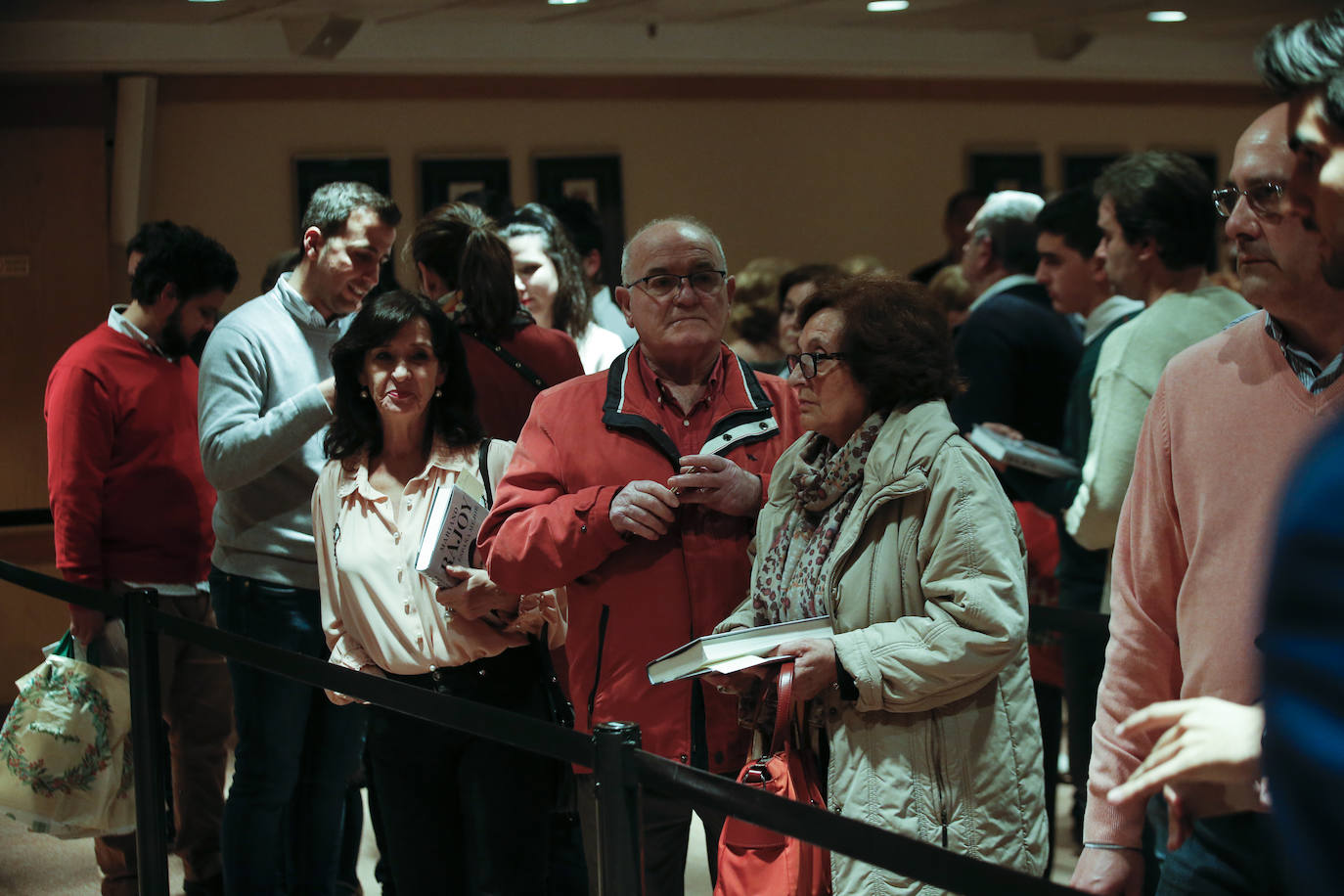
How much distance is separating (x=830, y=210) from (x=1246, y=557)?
660 cm

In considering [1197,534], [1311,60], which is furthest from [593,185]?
[1311,60]

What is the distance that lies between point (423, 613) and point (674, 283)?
831 mm

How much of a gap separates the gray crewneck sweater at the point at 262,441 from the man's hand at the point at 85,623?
1.87ft

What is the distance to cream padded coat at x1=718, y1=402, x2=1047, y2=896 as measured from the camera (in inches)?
79.2

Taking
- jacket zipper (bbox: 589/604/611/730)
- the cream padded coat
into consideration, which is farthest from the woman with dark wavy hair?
the cream padded coat

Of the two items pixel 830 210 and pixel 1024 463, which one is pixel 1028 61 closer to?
pixel 830 210

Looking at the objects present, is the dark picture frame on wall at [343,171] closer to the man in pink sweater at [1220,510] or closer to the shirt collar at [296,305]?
the shirt collar at [296,305]

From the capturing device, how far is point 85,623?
11.8ft

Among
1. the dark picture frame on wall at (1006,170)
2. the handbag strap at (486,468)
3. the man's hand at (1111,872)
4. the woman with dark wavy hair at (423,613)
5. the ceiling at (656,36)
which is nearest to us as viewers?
the man's hand at (1111,872)

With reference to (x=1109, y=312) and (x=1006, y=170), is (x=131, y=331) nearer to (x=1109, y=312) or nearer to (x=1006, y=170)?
(x=1109, y=312)

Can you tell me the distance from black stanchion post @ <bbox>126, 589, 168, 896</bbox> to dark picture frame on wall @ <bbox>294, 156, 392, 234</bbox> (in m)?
3.35

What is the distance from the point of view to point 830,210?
7938 mm

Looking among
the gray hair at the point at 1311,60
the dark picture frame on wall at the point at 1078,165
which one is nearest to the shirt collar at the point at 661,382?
the gray hair at the point at 1311,60

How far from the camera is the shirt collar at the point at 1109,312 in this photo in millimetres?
3490
